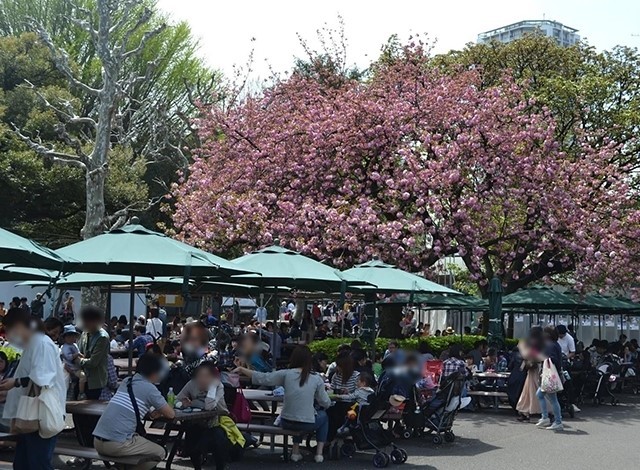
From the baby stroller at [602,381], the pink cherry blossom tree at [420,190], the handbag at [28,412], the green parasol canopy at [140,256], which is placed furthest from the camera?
the pink cherry blossom tree at [420,190]

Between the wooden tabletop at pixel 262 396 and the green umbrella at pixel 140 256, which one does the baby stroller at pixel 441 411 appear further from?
the green umbrella at pixel 140 256

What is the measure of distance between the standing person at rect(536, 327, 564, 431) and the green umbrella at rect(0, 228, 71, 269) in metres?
8.72

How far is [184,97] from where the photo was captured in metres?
45.5

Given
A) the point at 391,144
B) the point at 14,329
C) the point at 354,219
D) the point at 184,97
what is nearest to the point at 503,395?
the point at 354,219

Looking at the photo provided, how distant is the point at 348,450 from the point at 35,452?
17.7ft

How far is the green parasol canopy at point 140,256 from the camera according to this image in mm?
10656

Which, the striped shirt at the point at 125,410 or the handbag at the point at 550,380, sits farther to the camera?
the handbag at the point at 550,380

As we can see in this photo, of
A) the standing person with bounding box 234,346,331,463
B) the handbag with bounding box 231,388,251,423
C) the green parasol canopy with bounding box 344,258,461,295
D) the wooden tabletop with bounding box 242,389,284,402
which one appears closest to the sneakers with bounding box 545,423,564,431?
the green parasol canopy with bounding box 344,258,461,295

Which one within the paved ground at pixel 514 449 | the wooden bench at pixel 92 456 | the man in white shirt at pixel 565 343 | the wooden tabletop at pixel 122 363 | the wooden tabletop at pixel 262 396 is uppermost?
the man in white shirt at pixel 565 343

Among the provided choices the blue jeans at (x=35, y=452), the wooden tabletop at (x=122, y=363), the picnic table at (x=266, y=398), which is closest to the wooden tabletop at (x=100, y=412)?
the blue jeans at (x=35, y=452)

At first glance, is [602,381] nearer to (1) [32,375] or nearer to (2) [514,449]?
(2) [514,449]

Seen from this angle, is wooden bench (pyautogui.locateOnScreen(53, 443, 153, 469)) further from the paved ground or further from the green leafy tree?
the green leafy tree

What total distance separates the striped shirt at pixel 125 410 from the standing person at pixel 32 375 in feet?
3.25

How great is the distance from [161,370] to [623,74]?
26.7m
